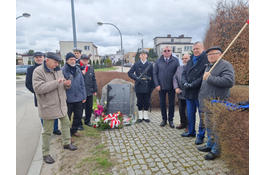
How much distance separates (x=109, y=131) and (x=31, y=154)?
1738 millimetres

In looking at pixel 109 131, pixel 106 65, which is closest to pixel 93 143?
pixel 109 131

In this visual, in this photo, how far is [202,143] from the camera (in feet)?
11.0

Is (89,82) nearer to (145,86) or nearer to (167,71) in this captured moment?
(145,86)

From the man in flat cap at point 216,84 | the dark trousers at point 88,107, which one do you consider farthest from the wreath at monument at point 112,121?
the man in flat cap at point 216,84

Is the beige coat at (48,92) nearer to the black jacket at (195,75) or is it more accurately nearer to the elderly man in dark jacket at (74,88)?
the elderly man in dark jacket at (74,88)

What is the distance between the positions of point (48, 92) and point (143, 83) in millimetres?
2516

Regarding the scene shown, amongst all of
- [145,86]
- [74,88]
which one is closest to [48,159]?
[74,88]

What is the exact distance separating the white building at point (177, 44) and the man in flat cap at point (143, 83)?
45374 millimetres

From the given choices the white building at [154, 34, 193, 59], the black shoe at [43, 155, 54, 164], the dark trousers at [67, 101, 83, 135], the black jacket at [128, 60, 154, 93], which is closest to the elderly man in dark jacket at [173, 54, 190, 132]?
the black jacket at [128, 60, 154, 93]

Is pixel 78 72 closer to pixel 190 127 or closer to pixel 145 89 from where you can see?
pixel 145 89

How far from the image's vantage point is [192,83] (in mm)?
3330

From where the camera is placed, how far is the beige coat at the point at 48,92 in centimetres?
271

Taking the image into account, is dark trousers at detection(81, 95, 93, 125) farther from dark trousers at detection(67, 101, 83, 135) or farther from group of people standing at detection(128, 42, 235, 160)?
group of people standing at detection(128, 42, 235, 160)

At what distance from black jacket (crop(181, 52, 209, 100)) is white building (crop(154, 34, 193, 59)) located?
4641cm
